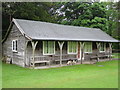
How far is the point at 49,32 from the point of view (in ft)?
48.2

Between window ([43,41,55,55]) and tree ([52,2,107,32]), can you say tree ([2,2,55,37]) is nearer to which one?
tree ([52,2,107,32])

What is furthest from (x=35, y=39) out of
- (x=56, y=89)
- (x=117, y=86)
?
(x=117, y=86)

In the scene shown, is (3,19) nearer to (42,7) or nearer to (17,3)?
(17,3)

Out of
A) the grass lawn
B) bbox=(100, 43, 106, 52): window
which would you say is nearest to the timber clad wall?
the grass lawn

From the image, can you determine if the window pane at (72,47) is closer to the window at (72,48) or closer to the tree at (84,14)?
the window at (72,48)

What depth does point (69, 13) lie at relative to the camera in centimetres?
3275

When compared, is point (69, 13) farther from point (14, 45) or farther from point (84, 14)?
point (14, 45)

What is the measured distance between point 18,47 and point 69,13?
2079cm

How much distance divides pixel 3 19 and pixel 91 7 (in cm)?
1673

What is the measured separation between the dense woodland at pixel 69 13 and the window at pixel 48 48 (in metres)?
9.66

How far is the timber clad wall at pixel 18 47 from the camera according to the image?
1362cm

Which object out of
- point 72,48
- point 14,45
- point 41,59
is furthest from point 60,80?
point 14,45

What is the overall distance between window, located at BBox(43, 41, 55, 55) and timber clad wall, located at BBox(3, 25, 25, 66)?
202 centimetres

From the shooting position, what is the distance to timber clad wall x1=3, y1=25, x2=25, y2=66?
13625 millimetres
